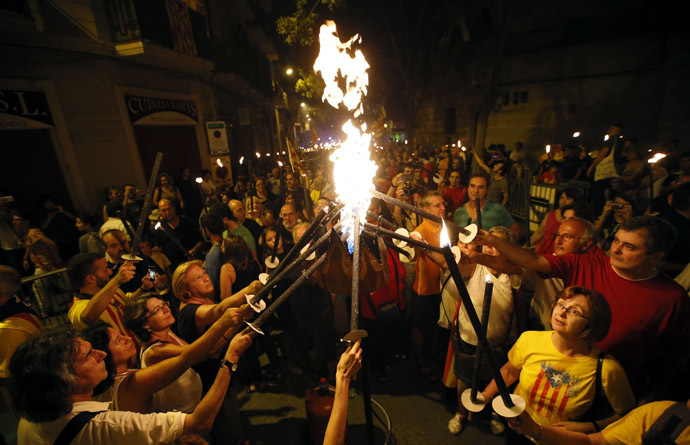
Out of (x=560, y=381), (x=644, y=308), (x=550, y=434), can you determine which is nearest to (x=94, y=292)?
(x=550, y=434)

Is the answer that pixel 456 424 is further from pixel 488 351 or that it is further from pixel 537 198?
pixel 537 198

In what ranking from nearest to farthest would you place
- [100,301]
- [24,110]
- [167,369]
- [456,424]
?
[167,369] < [100,301] < [456,424] < [24,110]

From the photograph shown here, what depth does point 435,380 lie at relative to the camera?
4148 mm

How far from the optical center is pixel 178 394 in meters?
2.55

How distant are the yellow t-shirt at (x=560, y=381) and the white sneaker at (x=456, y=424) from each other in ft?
4.17

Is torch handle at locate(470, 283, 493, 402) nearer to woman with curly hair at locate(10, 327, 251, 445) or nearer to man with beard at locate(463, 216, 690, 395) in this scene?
man with beard at locate(463, 216, 690, 395)

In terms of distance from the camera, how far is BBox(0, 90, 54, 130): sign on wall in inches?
291

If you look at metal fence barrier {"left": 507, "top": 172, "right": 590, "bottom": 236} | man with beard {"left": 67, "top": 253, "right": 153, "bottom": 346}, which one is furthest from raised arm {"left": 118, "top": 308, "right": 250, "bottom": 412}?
metal fence barrier {"left": 507, "top": 172, "right": 590, "bottom": 236}

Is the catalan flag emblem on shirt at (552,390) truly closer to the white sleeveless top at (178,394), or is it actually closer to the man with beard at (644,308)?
the man with beard at (644,308)

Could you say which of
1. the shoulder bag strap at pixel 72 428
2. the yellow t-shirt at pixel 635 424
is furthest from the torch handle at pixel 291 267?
the yellow t-shirt at pixel 635 424

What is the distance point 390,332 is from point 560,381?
245 centimetres

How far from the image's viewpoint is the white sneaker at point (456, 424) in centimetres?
341

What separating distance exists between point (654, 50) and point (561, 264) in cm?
1589

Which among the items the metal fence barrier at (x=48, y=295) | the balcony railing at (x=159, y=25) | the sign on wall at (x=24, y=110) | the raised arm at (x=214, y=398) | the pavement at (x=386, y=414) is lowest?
the pavement at (x=386, y=414)
